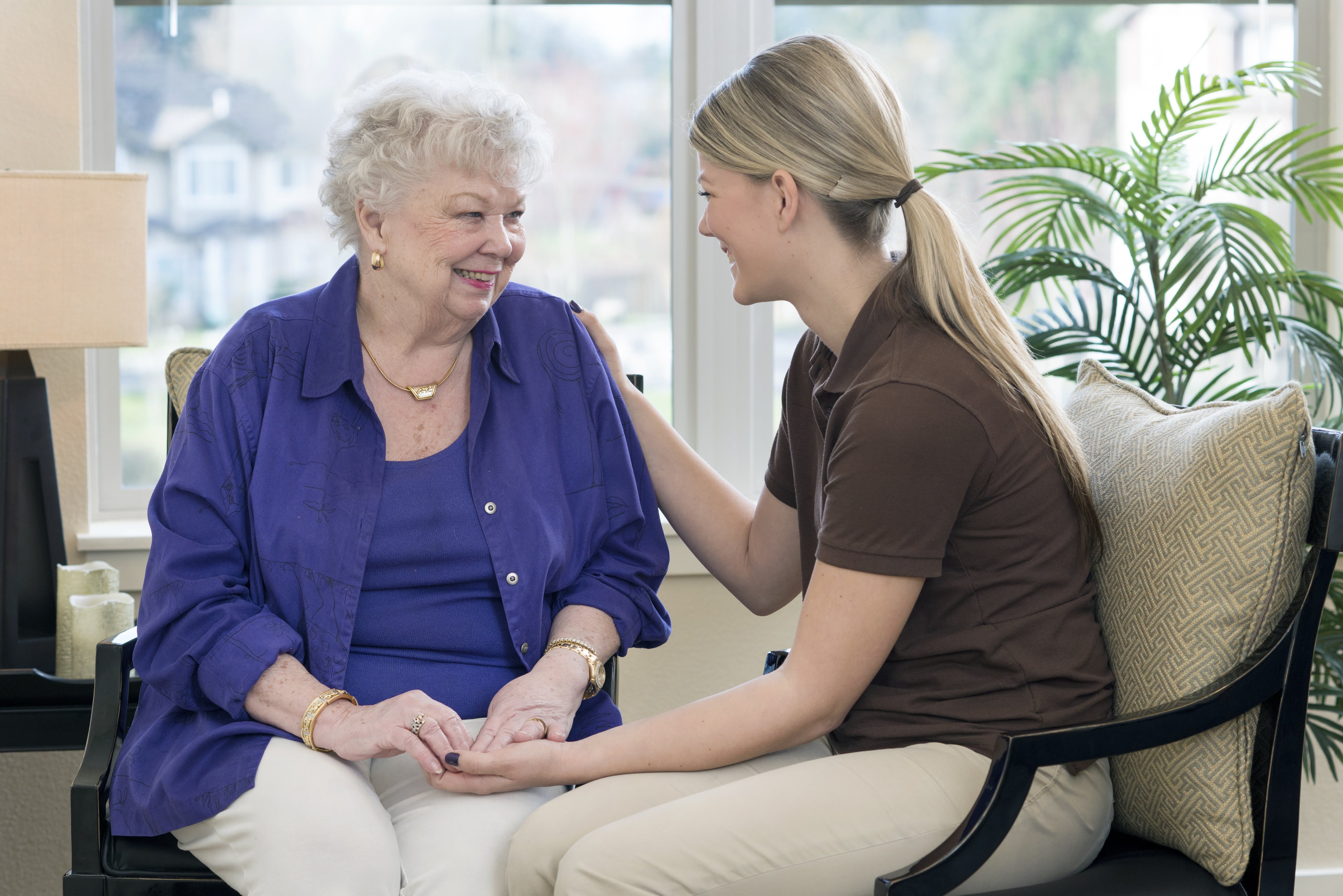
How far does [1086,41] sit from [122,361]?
2.19 meters

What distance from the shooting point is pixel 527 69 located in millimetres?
2383

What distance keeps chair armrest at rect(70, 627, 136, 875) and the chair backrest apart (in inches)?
17.0

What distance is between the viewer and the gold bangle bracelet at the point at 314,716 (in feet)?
4.22

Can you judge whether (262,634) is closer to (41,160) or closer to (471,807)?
(471,807)

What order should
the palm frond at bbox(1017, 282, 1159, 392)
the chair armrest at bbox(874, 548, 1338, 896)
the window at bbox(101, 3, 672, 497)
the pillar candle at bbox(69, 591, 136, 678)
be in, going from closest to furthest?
the chair armrest at bbox(874, 548, 1338, 896), the pillar candle at bbox(69, 591, 136, 678), the palm frond at bbox(1017, 282, 1159, 392), the window at bbox(101, 3, 672, 497)

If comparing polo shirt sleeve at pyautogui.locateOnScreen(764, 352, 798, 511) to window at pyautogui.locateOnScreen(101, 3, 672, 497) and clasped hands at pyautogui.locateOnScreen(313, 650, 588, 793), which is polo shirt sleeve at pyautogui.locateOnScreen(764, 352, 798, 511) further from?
window at pyautogui.locateOnScreen(101, 3, 672, 497)

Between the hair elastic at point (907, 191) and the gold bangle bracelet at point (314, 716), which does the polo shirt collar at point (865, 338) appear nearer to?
the hair elastic at point (907, 191)

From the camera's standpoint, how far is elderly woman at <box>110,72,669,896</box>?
1.26m

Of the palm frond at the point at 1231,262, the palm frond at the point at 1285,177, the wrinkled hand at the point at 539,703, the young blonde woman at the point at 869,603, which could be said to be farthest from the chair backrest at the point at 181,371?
the palm frond at the point at 1285,177

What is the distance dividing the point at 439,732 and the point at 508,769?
0.29 feet

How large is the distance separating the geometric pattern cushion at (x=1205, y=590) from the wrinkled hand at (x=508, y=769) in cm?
62

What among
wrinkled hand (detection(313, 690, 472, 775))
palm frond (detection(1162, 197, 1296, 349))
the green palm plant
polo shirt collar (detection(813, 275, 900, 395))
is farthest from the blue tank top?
palm frond (detection(1162, 197, 1296, 349))

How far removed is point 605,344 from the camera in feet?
5.50

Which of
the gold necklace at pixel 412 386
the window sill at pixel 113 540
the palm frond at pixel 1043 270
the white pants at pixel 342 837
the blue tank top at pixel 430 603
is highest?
the palm frond at pixel 1043 270
